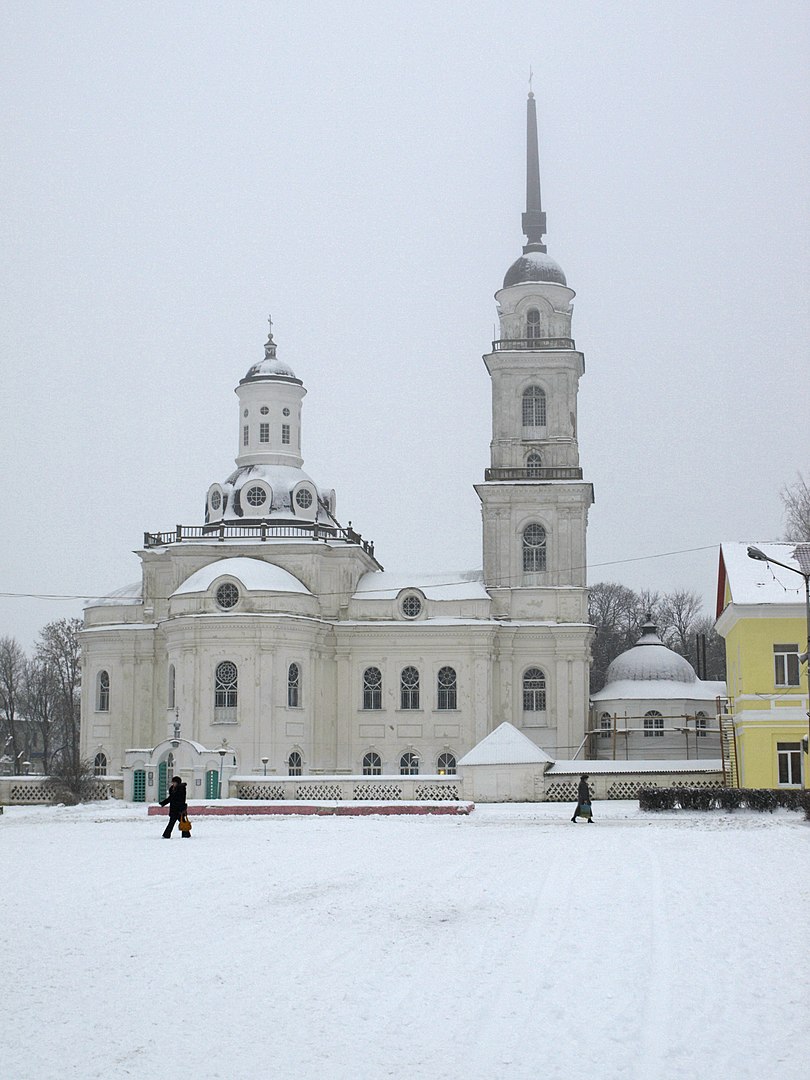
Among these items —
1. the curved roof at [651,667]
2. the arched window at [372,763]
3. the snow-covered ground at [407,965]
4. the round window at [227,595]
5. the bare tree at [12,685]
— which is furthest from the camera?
the bare tree at [12,685]

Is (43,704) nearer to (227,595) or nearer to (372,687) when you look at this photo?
(372,687)

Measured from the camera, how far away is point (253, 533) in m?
62.0

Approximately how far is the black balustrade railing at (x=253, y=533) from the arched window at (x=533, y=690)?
9587 mm

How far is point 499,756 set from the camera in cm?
4684

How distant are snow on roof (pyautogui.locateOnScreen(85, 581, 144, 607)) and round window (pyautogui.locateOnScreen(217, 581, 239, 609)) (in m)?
7.49

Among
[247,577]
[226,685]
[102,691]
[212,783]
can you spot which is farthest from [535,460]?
→ [102,691]

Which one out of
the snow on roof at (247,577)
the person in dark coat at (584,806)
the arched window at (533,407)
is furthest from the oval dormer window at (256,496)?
the person in dark coat at (584,806)

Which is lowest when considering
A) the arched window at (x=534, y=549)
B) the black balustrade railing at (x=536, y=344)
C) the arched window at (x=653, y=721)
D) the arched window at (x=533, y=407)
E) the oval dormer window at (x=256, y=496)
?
the arched window at (x=653, y=721)

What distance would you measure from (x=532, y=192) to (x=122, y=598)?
2860 cm

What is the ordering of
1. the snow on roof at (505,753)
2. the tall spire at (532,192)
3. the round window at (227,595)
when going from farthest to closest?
the tall spire at (532,192) → the round window at (227,595) → the snow on roof at (505,753)

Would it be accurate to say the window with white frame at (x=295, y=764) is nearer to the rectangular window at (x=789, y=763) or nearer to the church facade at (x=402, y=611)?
the church facade at (x=402, y=611)

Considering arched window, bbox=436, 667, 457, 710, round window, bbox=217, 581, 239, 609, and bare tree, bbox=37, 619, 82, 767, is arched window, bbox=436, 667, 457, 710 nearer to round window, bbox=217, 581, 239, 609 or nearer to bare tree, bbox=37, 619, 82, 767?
round window, bbox=217, 581, 239, 609

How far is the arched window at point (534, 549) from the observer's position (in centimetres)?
6134

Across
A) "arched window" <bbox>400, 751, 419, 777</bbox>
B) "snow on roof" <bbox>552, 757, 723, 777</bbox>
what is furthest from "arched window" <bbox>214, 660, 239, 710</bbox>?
"snow on roof" <bbox>552, 757, 723, 777</bbox>
